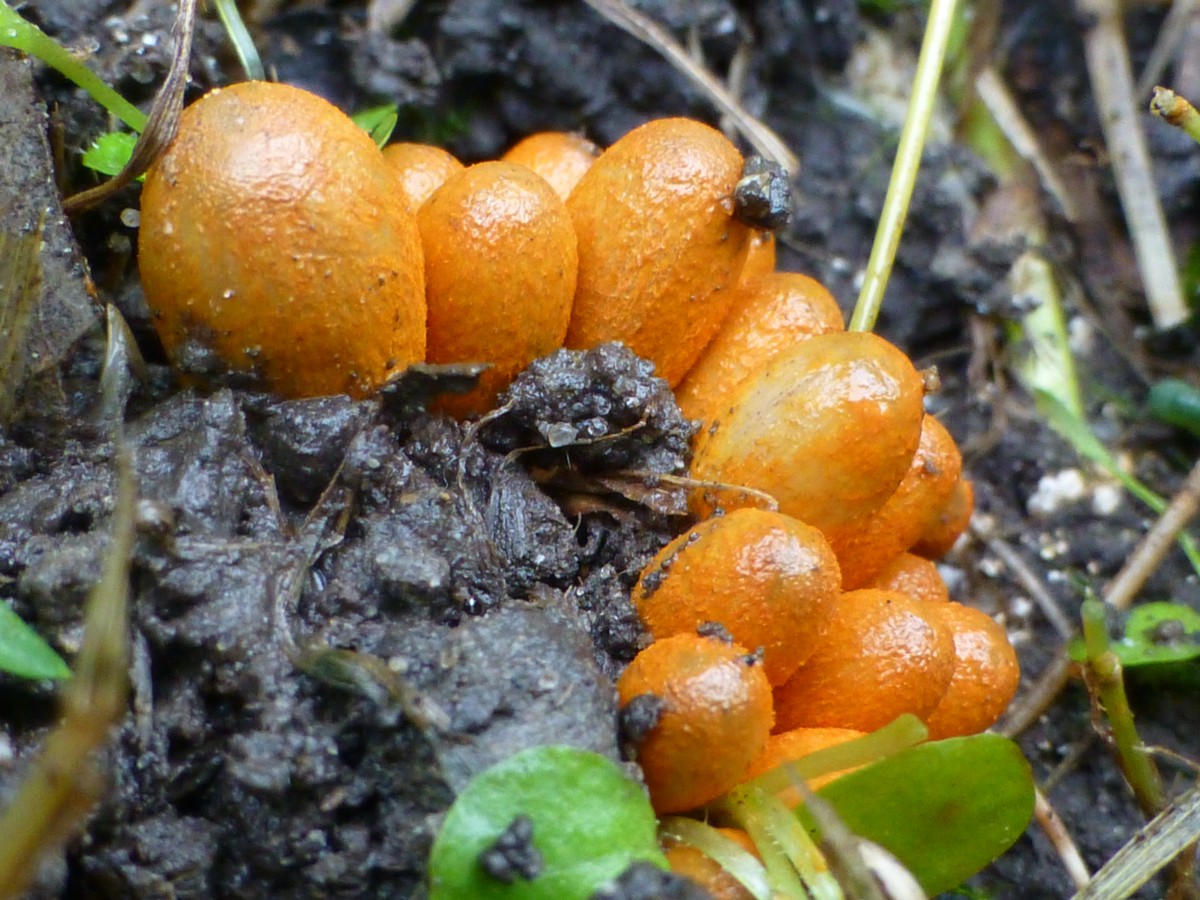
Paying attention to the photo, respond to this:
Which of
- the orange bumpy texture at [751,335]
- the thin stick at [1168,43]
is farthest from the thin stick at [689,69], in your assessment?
the thin stick at [1168,43]

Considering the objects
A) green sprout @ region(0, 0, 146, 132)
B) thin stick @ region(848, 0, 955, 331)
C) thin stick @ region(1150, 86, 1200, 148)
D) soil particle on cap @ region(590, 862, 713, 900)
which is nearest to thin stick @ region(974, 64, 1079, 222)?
thin stick @ region(848, 0, 955, 331)

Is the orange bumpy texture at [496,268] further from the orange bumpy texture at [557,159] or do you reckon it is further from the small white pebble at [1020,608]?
the small white pebble at [1020,608]

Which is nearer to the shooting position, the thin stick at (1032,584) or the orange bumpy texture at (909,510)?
the orange bumpy texture at (909,510)

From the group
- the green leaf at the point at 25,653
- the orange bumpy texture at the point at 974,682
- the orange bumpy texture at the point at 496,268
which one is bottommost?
the orange bumpy texture at the point at 974,682

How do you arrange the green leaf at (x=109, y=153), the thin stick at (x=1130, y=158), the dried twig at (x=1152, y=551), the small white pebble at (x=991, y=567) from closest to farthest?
1. the green leaf at (x=109, y=153)
2. the dried twig at (x=1152, y=551)
3. the small white pebble at (x=991, y=567)
4. the thin stick at (x=1130, y=158)

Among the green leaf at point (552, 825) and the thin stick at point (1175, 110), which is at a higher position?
the thin stick at point (1175, 110)

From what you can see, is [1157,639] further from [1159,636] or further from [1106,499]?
[1106,499]

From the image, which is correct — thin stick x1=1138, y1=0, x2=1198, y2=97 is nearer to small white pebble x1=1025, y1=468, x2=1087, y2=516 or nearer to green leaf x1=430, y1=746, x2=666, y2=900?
small white pebble x1=1025, y1=468, x2=1087, y2=516
